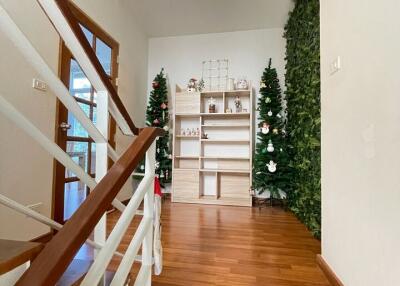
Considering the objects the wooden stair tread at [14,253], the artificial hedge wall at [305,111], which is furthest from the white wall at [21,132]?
the artificial hedge wall at [305,111]

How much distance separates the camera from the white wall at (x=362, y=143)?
108cm

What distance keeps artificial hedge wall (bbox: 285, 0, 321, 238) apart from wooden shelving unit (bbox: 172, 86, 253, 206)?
2.31 feet

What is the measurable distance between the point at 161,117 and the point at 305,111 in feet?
8.02

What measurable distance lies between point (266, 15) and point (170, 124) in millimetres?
2397

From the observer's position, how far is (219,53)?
454 cm

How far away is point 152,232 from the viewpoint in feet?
4.15

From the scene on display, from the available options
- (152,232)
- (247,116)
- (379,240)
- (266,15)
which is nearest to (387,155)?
(379,240)

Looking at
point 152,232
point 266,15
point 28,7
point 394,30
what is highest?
point 266,15

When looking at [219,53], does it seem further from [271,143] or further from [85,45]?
[85,45]

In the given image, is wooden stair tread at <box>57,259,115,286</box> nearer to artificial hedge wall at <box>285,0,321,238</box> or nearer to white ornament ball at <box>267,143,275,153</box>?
artificial hedge wall at <box>285,0,321,238</box>

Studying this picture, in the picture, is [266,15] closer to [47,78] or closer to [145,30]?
[145,30]

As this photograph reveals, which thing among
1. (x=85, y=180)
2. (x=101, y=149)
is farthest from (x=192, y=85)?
(x=85, y=180)

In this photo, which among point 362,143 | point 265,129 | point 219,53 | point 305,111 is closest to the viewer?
point 362,143

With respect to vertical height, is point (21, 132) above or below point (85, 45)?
below
